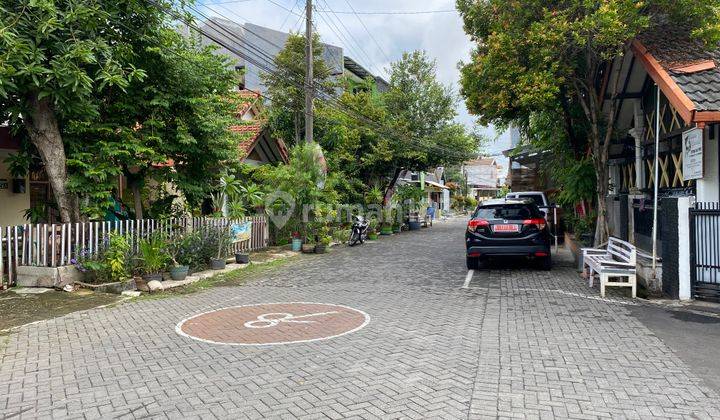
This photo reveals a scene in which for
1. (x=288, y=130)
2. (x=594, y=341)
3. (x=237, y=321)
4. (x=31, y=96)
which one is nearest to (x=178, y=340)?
(x=237, y=321)

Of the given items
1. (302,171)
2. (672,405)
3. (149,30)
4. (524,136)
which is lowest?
(672,405)

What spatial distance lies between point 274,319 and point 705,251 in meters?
6.65

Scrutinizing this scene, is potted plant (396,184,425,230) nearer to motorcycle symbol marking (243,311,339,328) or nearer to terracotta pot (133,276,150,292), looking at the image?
terracotta pot (133,276,150,292)

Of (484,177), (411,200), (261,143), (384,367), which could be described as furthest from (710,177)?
(484,177)

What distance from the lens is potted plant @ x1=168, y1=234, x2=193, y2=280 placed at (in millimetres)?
10258

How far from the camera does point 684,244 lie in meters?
7.61

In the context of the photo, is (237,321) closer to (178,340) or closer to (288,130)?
(178,340)

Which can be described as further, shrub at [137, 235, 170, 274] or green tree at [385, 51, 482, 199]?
green tree at [385, 51, 482, 199]

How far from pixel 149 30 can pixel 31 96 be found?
267 cm

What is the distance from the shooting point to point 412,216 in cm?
3038

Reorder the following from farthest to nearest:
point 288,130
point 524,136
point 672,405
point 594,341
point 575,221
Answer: point 288,130 < point 524,136 < point 575,221 < point 594,341 < point 672,405

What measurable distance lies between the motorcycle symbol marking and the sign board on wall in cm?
622

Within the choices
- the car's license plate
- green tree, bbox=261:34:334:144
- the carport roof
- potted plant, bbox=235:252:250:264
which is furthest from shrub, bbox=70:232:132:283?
green tree, bbox=261:34:334:144

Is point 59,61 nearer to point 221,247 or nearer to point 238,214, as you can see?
point 238,214
